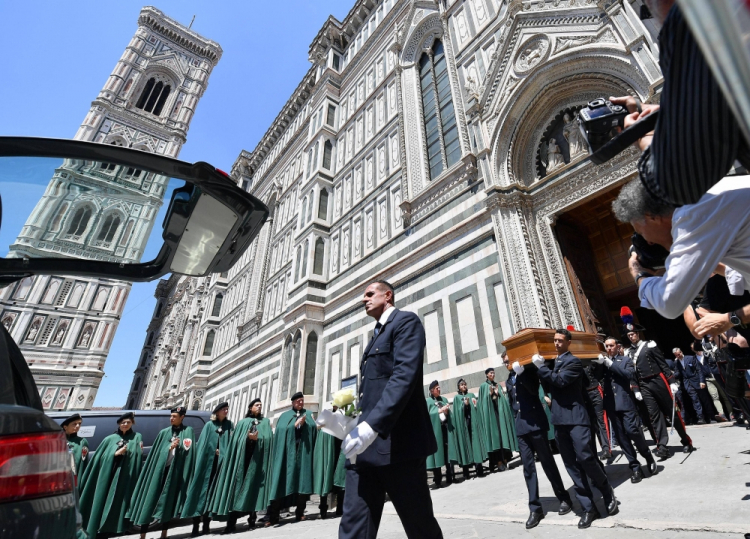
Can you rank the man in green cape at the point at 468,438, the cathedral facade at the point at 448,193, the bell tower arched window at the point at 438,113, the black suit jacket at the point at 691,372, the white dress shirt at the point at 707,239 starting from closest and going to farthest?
1. the white dress shirt at the point at 707,239
2. the man in green cape at the point at 468,438
3. the black suit jacket at the point at 691,372
4. the cathedral facade at the point at 448,193
5. the bell tower arched window at the point at 438,113

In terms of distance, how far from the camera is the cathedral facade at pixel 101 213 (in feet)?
6.55

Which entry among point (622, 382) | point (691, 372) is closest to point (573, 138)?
point (691, 372)

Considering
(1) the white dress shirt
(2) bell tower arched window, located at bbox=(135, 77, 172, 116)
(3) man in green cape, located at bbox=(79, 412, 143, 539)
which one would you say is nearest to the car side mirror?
(1) the white dress shirt

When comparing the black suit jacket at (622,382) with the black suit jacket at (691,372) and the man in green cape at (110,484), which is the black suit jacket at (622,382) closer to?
the black suit jacket at (691,372)

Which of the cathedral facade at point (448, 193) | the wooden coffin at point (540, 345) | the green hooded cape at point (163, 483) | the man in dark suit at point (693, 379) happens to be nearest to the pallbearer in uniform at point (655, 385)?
the wooden coffin at point (540, 345)

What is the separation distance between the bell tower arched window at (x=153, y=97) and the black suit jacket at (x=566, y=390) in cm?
5156

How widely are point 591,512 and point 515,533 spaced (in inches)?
26.1

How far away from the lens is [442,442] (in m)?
6.40

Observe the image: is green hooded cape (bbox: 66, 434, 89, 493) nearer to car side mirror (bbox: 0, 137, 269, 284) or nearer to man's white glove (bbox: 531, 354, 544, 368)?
car side mirror (bbox: 0, 137, 269, 284)

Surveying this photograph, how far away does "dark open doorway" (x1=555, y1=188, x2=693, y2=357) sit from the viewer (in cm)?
798

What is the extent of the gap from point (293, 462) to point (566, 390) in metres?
4.09

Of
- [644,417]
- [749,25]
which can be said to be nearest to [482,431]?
[644,417]

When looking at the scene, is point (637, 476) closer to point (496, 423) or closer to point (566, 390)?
point (566, 390)

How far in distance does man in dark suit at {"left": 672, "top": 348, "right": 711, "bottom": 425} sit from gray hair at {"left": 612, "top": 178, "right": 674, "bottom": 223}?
8427 millimetres
